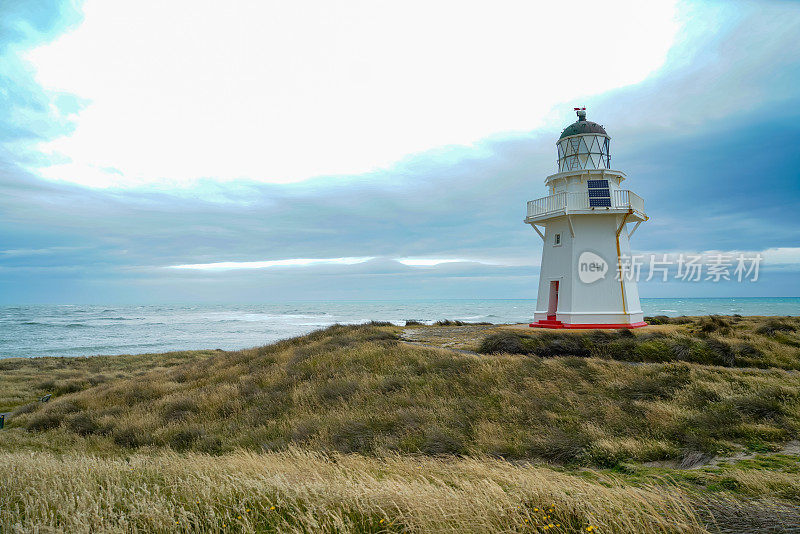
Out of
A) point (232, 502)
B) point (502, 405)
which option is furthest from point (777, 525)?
point (502, 405)

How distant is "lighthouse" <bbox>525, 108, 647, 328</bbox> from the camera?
17.8 meters

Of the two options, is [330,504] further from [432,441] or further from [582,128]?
[582,128]

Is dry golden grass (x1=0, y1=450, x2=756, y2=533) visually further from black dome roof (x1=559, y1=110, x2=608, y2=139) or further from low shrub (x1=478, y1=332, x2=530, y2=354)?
black dome roof (x1=559, y1=110, x2=608, y2=139)

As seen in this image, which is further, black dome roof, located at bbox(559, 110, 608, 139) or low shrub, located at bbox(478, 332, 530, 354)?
black dome roof, located at bbox(559, 110, 608, 139)

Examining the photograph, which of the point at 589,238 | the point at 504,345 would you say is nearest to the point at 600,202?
the point at 589,238

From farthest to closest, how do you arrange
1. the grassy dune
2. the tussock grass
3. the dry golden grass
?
the tussock grass, the grassy dune, the dry golden grass

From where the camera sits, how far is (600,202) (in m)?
17.9

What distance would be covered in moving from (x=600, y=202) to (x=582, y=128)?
3731mm

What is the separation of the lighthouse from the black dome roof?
0.04m

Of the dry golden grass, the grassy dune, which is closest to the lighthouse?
the grassy dune

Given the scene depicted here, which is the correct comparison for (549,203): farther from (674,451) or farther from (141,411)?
(141,411)

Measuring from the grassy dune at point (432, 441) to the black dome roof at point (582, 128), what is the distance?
9458mm

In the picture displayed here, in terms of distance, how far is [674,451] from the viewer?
19.8ft

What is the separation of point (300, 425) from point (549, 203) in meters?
14.4
